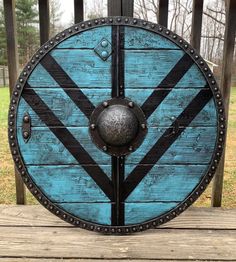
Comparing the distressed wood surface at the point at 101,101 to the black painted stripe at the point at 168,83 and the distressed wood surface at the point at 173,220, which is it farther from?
the distressed wood surface at the point at 173,220

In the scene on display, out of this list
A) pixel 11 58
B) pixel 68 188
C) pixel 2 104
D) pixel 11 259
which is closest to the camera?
pixel 11 259

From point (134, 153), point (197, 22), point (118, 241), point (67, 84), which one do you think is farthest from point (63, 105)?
point (197, 22)

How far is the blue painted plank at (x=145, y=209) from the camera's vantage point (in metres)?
1.37

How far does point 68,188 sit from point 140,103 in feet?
1.41

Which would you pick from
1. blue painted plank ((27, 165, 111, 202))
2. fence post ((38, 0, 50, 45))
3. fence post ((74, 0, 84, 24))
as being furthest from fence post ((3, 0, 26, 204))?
blue painted plank ((27, 165, 111, 202))

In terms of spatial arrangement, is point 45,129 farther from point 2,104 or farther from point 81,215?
point 2,104

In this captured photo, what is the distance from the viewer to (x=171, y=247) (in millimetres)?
1331

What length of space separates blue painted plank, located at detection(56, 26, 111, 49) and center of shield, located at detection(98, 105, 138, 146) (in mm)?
242

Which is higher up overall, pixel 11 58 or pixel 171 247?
pixel 11 58

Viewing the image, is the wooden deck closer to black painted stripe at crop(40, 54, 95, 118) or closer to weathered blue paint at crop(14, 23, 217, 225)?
weathered blue paint at crop(14, 23, 217, 225)

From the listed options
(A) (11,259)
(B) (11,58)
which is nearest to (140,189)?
(A) (11,259)

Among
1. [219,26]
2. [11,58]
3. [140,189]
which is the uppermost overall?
[219,26]

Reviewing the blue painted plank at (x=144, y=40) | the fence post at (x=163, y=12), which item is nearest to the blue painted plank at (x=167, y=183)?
the blue painted plank at (x=144, y=40)

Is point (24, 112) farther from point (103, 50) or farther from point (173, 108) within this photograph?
point (173, 108)
